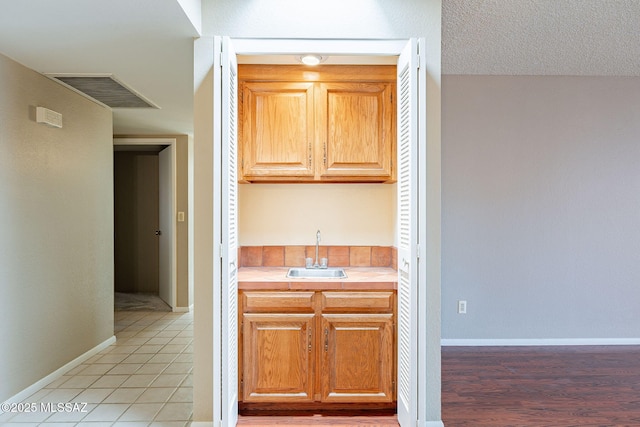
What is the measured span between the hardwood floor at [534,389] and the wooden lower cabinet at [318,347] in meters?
0.16

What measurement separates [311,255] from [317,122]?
3.06 feet

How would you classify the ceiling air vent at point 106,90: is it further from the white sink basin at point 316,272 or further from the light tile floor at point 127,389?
the light tile floor at point 127,389

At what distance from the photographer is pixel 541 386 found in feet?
9.67

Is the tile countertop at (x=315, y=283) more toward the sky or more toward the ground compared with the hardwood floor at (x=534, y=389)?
more toward the sky

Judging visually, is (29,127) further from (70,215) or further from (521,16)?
(521,16)

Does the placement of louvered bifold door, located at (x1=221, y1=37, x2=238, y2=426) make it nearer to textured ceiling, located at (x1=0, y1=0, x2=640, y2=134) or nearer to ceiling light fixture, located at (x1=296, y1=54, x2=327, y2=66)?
textured ceiling, located at (x1=0, y1=0, x2=640, y2=134)

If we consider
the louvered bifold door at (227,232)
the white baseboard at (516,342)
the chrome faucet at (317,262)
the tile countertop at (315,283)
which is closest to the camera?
the louvered bifold door at (227,232)

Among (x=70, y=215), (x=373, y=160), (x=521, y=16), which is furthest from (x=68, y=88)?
(x=521, y=16)

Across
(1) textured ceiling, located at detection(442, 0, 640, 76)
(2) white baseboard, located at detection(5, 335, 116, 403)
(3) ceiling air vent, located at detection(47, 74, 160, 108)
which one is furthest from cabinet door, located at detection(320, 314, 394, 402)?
(3) ceiling air vent, located at detection(47, 74, 160, 108)

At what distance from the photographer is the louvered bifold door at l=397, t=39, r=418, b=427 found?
208 centimetres

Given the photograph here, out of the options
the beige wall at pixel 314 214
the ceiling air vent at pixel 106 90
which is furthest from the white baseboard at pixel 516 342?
the ceiling air vent at pixel 106 90

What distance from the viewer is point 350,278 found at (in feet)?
8.38

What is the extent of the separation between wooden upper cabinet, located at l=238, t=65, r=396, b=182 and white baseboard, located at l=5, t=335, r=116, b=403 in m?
2.00

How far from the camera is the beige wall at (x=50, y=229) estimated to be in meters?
2.68
